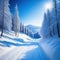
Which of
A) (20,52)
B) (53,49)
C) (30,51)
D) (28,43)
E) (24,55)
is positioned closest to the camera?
(53,49)

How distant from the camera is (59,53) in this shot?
7.58 m

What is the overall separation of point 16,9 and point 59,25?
22.0 meters

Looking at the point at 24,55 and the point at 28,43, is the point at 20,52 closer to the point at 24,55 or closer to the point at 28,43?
the point at 24,55

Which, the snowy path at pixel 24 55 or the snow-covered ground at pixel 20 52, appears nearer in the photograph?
the snowy path at pixel 24 55

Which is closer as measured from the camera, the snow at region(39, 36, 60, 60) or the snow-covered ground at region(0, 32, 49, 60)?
the snow at region(39, 36, 60, 60)

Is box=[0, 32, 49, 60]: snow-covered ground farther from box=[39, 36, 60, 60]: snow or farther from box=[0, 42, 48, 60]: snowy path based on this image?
box=[39, 36, 60, 60]: snow

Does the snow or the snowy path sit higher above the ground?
the snow

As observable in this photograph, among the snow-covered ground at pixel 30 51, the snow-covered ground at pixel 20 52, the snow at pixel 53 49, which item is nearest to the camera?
the snow at pixel 53 49

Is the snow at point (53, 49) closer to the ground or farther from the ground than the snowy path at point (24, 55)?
farther from the ground

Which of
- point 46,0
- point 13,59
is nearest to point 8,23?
point 46,0

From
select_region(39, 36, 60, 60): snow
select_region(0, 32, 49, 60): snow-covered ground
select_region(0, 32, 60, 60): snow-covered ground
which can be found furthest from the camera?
select_region(0, 32, 49, 60): snow-covered ground

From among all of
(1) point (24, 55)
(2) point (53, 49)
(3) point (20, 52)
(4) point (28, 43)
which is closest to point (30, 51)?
(3) point (20, 52)

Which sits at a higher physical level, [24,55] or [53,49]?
[53,49]

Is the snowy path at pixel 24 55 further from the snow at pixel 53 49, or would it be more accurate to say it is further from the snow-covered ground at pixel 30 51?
the snow at pixel 53 49
